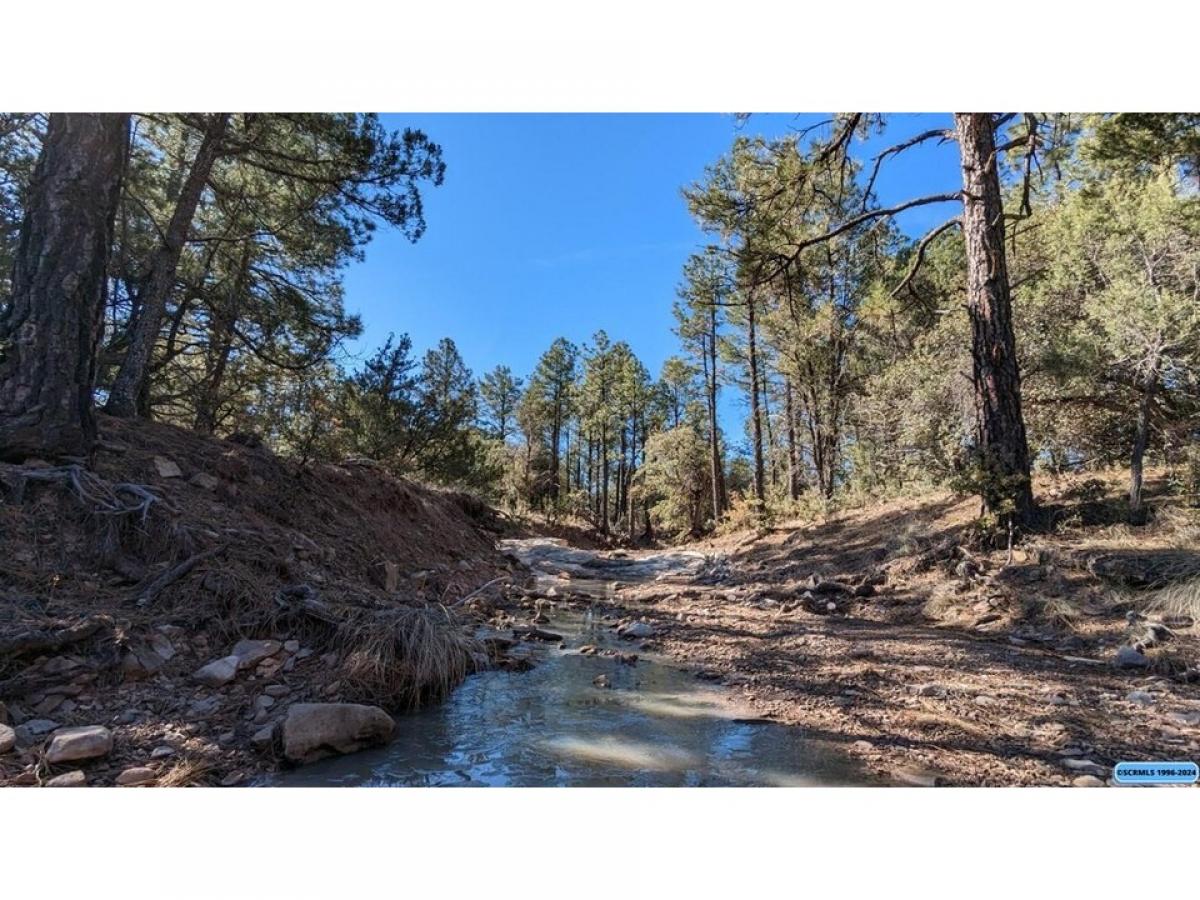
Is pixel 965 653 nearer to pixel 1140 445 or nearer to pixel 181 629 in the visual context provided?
pixel 1140 445

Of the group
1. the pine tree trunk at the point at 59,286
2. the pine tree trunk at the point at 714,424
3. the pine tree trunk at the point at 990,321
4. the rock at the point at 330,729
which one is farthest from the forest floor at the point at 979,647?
the pine tree trunk at the point at 714,424

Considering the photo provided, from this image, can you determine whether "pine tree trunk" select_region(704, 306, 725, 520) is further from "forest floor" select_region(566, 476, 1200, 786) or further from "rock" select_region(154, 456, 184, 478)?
"rock" select_region(154, 456, 184, 478)

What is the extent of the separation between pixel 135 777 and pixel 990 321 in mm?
5507

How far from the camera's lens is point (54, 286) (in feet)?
9.25

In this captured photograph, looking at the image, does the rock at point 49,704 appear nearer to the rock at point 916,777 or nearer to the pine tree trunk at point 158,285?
the rock at point 916,777

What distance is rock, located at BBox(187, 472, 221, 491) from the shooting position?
11.6ft

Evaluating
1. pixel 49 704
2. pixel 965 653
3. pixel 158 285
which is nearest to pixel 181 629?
pixel 49 704

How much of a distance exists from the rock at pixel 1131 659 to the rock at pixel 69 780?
392 centimetres

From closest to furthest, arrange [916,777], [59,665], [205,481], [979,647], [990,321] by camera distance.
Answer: [916,777] → [59,665] → [979,647] → [205,481] → [990,321]

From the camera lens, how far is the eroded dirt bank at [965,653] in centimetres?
181

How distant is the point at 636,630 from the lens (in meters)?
4.17

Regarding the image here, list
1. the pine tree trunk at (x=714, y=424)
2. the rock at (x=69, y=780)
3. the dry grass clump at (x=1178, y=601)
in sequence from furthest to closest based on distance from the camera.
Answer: the pine tree trunk at (x=714, y=424), the dry grass clump at (x=1178, y=601), the rock at (x=69, y=780)
